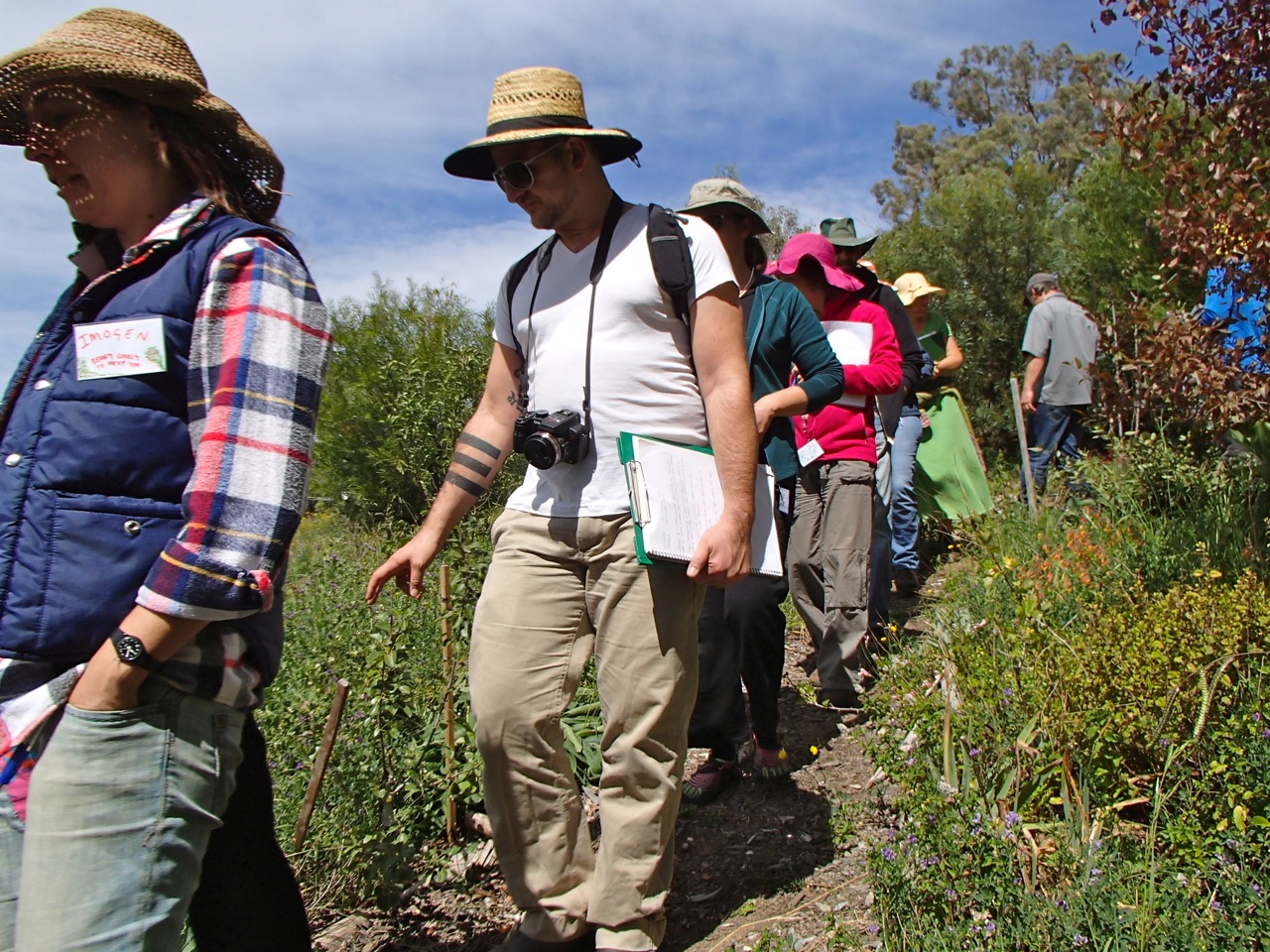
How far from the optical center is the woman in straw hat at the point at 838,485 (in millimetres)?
4273

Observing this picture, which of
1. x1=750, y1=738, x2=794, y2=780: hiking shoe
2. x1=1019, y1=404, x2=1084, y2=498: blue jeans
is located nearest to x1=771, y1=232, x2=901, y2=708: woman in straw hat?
x1=750, y1=738, x2=794, y2=780: hiking shoe

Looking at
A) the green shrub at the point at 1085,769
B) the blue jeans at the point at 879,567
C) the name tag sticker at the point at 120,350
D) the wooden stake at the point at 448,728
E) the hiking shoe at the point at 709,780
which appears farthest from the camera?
the blue jeans at the point at 879,567

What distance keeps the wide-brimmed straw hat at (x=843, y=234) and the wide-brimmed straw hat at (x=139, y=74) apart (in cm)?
359

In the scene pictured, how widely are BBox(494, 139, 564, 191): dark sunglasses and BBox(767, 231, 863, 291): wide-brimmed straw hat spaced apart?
2108 millimetres

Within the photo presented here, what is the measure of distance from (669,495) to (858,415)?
2.19 meters

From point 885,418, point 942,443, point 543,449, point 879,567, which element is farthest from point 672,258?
point 942,443

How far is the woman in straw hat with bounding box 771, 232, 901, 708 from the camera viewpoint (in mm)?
4273

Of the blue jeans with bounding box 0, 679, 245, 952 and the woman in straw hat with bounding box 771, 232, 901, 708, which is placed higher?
the woman in straw hat with bounding box 771, 232, 901, 708

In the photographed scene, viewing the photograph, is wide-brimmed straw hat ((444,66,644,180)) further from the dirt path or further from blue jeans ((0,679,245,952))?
the dirt path

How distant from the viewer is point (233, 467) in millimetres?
1641

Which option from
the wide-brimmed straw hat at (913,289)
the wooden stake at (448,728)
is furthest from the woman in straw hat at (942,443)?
the wooden stake at (448,728)

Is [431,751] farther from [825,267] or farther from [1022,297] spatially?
[1022,297]

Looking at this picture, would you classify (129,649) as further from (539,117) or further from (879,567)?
(879,567)

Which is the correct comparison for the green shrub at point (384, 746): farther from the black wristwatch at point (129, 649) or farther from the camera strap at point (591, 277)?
the black wristwatch at point (129, 649)
